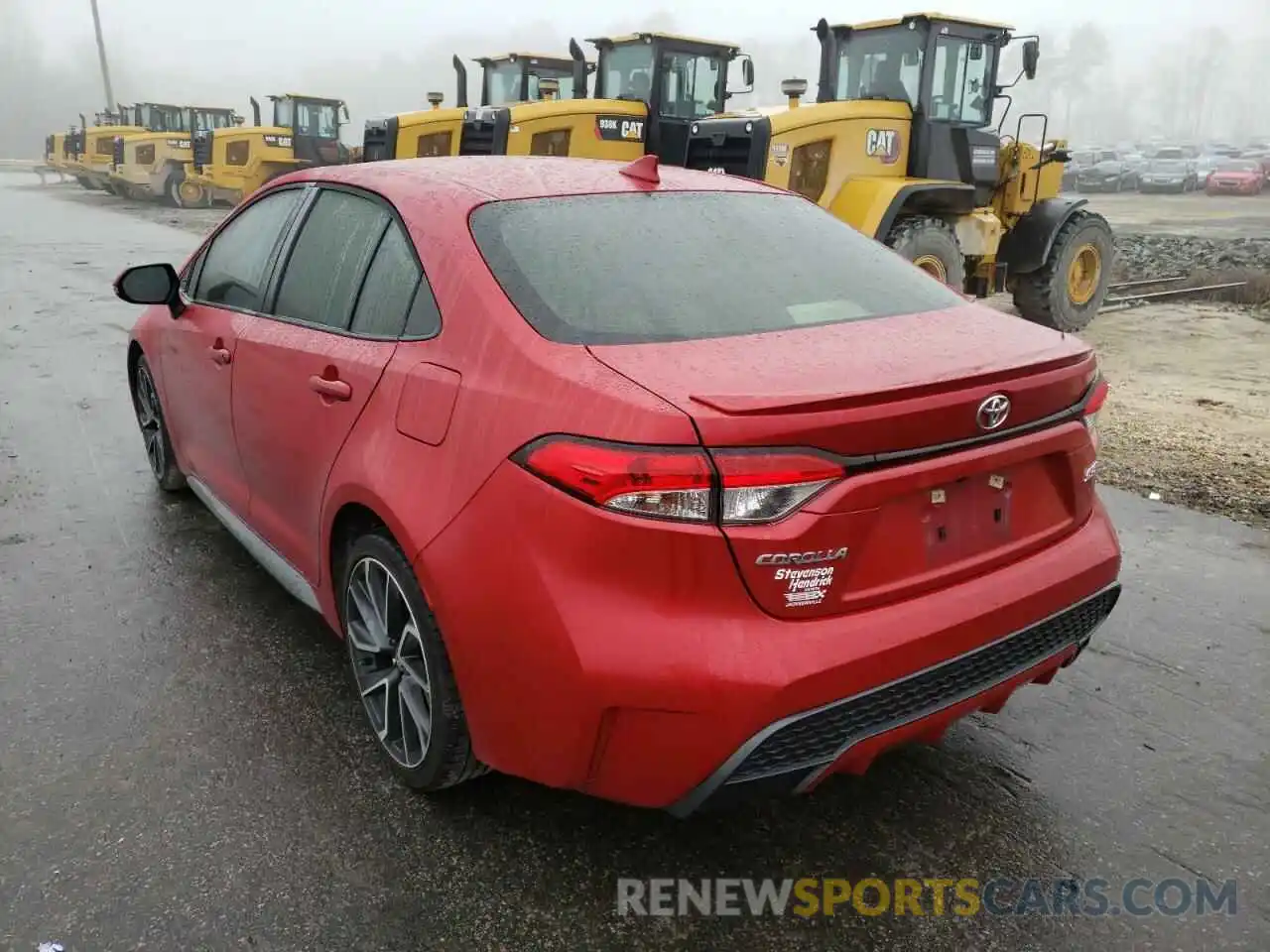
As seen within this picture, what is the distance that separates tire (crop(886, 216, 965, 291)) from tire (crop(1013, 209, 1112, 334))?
A: 1.18m

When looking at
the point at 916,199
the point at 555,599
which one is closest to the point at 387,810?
the point at 555,599

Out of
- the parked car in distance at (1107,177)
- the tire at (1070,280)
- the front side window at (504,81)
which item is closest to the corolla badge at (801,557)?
the tire at (1070,280)

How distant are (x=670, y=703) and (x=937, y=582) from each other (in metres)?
0.67

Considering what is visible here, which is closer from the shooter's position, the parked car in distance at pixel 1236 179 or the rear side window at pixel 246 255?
the rear side window at pixel 246 255

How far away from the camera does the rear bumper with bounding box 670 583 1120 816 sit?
2049 millimetres

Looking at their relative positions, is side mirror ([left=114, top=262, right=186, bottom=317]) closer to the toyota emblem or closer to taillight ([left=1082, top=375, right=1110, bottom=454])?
the toyota emblem

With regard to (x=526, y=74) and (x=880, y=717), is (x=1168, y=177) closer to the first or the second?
(x=526, y=74)

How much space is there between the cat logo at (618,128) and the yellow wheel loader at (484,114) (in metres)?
0.89

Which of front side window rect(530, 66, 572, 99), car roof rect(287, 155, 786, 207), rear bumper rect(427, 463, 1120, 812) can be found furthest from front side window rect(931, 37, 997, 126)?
rear bumper rect(427, 463, 1120, 812)

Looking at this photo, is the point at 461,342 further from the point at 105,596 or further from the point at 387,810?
the point at 105,596

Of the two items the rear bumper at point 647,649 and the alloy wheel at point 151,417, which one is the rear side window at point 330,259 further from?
the alloy wheel at point 151,417

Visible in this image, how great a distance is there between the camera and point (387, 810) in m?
2.64

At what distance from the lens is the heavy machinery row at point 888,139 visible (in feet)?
29.4

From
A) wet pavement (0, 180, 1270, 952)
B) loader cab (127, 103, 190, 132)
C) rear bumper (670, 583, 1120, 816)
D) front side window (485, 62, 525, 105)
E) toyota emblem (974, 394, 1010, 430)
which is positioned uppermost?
front side window (485, 62, 525, 105)
